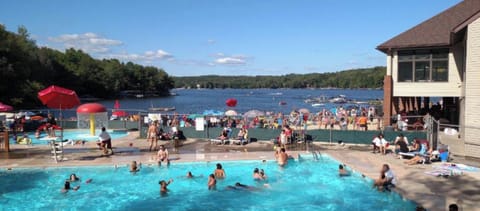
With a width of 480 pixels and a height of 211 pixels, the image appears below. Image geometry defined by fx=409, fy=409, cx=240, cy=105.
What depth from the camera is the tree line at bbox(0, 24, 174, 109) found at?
6944 centimetres

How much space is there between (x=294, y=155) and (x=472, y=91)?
8.62 meters

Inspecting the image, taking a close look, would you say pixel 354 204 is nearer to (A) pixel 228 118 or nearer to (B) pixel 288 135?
(B) pixel 288 135

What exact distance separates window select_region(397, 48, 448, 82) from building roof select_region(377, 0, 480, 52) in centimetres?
64

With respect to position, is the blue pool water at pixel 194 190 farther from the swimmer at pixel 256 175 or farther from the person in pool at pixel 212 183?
the swimmer at pixel 256 175

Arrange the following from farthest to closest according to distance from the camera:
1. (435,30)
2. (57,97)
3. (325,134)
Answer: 1. (435,30)
2. (325,134)
3. (57,97)

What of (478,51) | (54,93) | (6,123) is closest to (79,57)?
(6,123)

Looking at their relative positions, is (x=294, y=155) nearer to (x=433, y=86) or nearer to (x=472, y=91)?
(x=472, y=91)

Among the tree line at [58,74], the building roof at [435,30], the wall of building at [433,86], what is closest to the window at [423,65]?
the wall of building at [433,86]

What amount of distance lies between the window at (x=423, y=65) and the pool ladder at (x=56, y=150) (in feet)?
66.8

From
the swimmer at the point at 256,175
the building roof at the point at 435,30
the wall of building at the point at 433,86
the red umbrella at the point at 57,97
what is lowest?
the swimmer at the point at 256,175

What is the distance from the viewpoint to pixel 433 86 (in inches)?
997

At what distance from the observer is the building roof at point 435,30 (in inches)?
975

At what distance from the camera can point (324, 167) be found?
1900cm

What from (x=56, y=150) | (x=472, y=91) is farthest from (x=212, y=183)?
(x=472, y=91)
